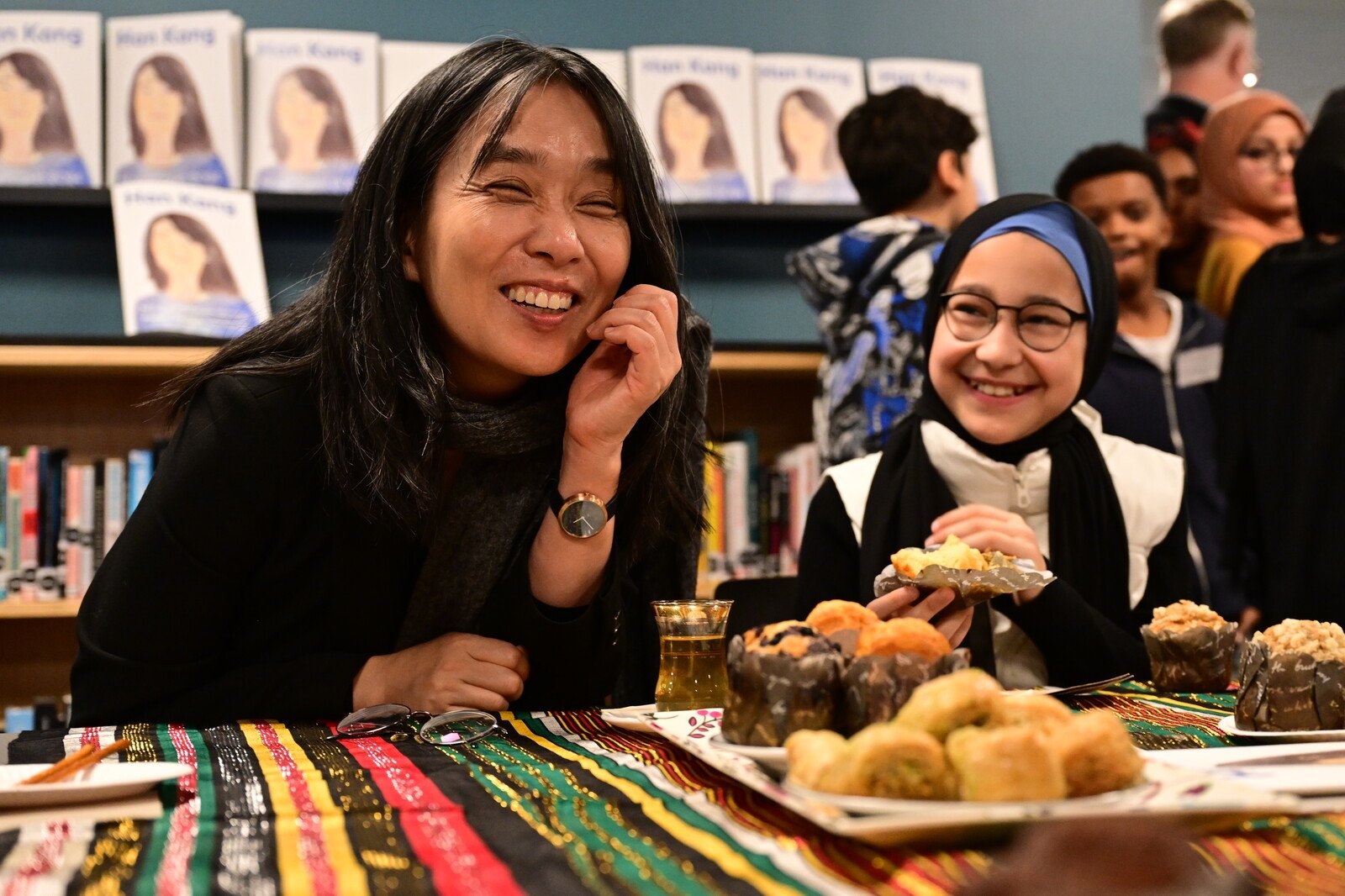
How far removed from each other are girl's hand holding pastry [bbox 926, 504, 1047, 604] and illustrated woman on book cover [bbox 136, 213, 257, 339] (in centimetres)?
236

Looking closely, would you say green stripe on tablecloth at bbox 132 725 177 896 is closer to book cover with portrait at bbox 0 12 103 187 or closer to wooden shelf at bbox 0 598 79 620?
wooden shelf at bbox 0 598 79 620

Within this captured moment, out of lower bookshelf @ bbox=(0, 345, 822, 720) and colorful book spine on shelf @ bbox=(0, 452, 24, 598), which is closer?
colorful book spine on shelf @ bbox=(0, 452, 24, 598)

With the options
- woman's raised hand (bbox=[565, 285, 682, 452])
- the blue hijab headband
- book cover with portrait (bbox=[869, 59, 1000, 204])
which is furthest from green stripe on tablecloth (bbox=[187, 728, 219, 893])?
book cover with portrait (bbox=[869, 59, 1000, 204])

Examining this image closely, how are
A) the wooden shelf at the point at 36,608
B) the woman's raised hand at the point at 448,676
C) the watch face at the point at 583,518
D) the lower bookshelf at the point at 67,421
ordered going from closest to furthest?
the woman's raised hand at the point at 448,676 → the watch face at the point at 583,518 → the wooden shelf at the point at 36,608 → the lower bookshelf at the point at 67,421

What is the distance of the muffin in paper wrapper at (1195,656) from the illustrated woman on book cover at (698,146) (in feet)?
8.18

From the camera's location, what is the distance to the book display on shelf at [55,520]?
326 cm

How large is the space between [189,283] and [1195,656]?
9.17 ft

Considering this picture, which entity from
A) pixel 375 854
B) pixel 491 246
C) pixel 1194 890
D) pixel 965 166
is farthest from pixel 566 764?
pixel 965 166

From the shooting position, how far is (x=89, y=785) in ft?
2.85

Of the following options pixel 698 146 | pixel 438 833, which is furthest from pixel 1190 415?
pixel 438 833

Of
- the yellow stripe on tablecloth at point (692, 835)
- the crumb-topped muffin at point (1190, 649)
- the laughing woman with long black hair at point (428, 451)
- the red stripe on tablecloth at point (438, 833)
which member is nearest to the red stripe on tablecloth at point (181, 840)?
the red stripe on tablecloth at point (438, 833)

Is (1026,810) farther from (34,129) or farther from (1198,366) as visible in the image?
(34,129)

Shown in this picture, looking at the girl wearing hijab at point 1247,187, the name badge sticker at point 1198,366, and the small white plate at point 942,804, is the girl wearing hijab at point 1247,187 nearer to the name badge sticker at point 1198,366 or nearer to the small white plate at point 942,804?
the name badge sticker at point 1198,366

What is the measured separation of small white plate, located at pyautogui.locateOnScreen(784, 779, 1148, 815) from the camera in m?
0.73
